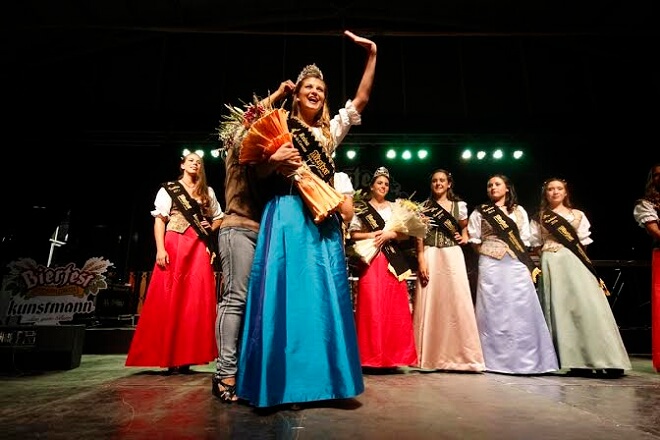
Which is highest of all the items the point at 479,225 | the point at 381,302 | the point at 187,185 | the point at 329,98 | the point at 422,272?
the point at 329,98

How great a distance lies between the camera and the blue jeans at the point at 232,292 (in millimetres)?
1707

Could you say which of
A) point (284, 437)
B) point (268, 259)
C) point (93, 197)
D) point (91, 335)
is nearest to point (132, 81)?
point (93, 197)

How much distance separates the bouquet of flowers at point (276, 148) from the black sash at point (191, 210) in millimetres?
1286

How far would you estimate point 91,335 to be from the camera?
424 centimetres

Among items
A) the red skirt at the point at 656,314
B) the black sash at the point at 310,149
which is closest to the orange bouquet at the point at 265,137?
the black sash at the point at 310,149

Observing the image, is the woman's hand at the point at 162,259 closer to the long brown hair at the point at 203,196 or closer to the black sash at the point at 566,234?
the long brown hair at the point at 203,196

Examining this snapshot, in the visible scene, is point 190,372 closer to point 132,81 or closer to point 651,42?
point 132,81

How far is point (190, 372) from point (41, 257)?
16.8 ft

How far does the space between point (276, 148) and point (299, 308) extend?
698 millimetres

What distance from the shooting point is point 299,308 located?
158 cm

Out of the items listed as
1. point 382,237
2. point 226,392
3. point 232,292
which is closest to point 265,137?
point 232,292

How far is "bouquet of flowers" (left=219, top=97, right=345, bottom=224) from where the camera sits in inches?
63.6

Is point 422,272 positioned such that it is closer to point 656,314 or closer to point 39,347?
point 656,314

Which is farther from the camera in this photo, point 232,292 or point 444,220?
point 444,220
